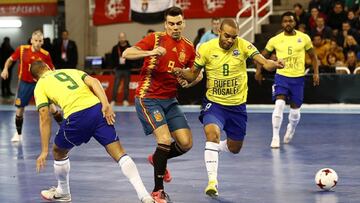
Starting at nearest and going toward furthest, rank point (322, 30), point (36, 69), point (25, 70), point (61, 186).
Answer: point (36, 69), point (61, 186), point (25, 70), point (322, 30)

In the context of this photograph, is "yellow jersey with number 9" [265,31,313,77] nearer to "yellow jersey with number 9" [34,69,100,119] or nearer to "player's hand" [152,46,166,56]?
"player's hand" [152,46,166,56]

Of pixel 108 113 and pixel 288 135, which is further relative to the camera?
pixel 288 135

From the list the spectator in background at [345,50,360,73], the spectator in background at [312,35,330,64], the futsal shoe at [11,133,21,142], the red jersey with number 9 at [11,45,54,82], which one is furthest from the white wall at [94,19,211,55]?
the futsal shoe at [11,133,21,142]

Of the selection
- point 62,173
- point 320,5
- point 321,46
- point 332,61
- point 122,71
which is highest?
point 320,5

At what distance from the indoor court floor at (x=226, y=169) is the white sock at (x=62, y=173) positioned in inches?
A: 10.0

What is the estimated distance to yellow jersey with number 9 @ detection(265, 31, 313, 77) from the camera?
51.5 ft

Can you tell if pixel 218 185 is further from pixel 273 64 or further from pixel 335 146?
pixel 335 146

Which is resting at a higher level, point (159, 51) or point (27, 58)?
point (159, 51)

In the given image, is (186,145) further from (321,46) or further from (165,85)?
(321,46)

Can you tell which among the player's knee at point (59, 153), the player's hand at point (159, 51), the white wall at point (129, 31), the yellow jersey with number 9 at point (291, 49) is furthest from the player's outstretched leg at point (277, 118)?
the white wall at point (129, 31)

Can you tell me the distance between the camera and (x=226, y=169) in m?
12.9

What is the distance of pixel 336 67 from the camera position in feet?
74.7

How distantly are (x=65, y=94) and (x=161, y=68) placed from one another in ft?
4.71

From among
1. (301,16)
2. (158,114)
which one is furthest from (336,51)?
(158,114)
